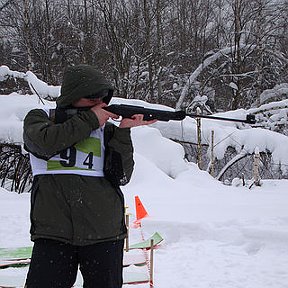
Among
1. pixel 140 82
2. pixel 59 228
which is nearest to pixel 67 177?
pixel 59 228

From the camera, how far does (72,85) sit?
6.56ft

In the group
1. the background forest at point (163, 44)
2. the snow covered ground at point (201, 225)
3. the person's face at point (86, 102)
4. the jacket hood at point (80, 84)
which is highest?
the background forest at point (163, 44)

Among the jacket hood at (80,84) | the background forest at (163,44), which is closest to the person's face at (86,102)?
the jacket hood at (80,84)

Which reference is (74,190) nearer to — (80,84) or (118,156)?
(118,156)

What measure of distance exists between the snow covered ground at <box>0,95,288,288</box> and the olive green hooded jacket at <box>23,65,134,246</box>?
1.83 meters

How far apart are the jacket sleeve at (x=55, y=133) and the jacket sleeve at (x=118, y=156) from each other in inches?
4.6

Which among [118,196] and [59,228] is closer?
[59,228]

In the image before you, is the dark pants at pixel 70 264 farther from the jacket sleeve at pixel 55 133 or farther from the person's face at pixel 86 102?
the person's face at pixel 86 102

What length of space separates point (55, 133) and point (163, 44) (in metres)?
15.0

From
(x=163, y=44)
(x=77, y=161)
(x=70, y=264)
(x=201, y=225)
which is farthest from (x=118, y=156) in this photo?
Result: (x=163, y=44)

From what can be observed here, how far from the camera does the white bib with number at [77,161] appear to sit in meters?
1.94

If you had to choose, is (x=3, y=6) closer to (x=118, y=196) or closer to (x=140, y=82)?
(x=140, y=82)

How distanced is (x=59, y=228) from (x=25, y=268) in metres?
2.25

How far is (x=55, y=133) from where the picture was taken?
1880 millimetres
